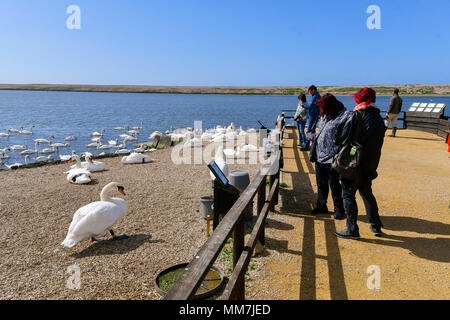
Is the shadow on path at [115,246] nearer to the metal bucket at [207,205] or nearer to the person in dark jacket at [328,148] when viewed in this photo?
the metal bucket at [207,205]

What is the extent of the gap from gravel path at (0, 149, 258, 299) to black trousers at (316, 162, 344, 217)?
226 centimetres

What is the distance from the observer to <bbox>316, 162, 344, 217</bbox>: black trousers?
562 cm

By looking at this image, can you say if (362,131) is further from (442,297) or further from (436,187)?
(436,187)

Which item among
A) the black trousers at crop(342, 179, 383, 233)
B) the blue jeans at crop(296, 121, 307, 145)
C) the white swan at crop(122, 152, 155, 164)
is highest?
the blue jeans at crop(296, 121, 307, 145)

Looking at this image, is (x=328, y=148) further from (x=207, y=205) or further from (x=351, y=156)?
(x=207, y=205)

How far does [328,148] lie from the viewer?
5484 mm

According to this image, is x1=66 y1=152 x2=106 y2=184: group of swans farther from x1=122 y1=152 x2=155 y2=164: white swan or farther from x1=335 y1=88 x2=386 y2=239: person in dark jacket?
x1=335 y1=88 x2=386 y2=239: person in dark jacket

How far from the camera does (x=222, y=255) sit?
5.14 metres

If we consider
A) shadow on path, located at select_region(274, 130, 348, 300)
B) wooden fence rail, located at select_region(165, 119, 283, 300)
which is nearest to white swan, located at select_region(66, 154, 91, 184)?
shadow on path, located at select_region(274, 130, 348, 300)

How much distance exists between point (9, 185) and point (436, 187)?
11910 millimetres

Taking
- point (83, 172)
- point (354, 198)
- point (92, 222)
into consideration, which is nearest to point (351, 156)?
point (354, 198)

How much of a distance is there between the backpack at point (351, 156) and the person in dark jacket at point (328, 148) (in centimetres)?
25

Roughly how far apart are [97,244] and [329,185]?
4.15 metres
